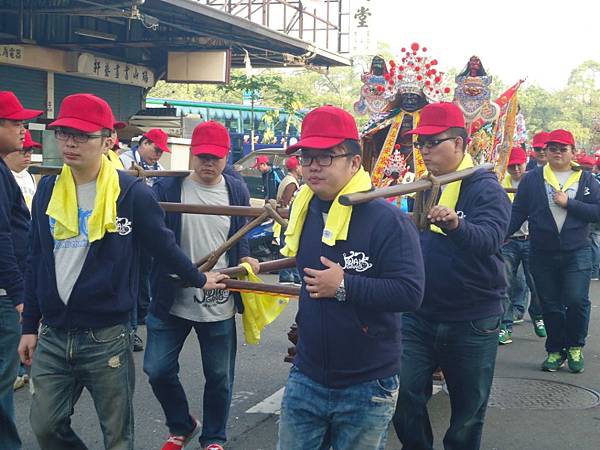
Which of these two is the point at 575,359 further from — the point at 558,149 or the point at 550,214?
the point at 558,149

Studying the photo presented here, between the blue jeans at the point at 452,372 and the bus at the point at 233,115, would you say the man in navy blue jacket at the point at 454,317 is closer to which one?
the blue jeans at the point at 452,372

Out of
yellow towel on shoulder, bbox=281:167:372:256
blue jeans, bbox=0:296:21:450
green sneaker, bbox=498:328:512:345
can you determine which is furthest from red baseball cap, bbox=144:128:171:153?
yellow towel on shoulder, bbox=281:167:372:256

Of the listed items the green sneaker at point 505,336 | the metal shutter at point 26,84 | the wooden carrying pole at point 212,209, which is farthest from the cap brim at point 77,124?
the metal shutter at point 26,84

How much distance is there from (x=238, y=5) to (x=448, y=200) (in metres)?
14.0

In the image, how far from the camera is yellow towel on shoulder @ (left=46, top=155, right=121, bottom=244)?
12.3 ft

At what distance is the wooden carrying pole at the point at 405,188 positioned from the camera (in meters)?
3.16

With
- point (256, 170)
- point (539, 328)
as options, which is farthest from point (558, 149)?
point (256, 170)

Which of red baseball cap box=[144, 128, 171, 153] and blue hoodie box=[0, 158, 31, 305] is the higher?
red baseball cap box=[144, 128, 171, 153]

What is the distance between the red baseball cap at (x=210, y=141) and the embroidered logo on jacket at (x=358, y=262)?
1896mm

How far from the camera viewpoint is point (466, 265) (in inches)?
166

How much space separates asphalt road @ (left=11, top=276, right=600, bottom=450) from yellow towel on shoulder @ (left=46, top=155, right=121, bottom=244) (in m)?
1.99

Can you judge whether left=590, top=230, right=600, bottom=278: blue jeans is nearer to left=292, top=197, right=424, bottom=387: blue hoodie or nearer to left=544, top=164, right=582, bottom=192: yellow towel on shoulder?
left=544, top=164, right=582, bottom=192: yellow towel on shoulder

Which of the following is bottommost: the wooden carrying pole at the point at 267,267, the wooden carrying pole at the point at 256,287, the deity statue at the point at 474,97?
the wooden carrying pole at the point at 256,287

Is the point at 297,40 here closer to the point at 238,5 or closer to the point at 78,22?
the point at 238,5
